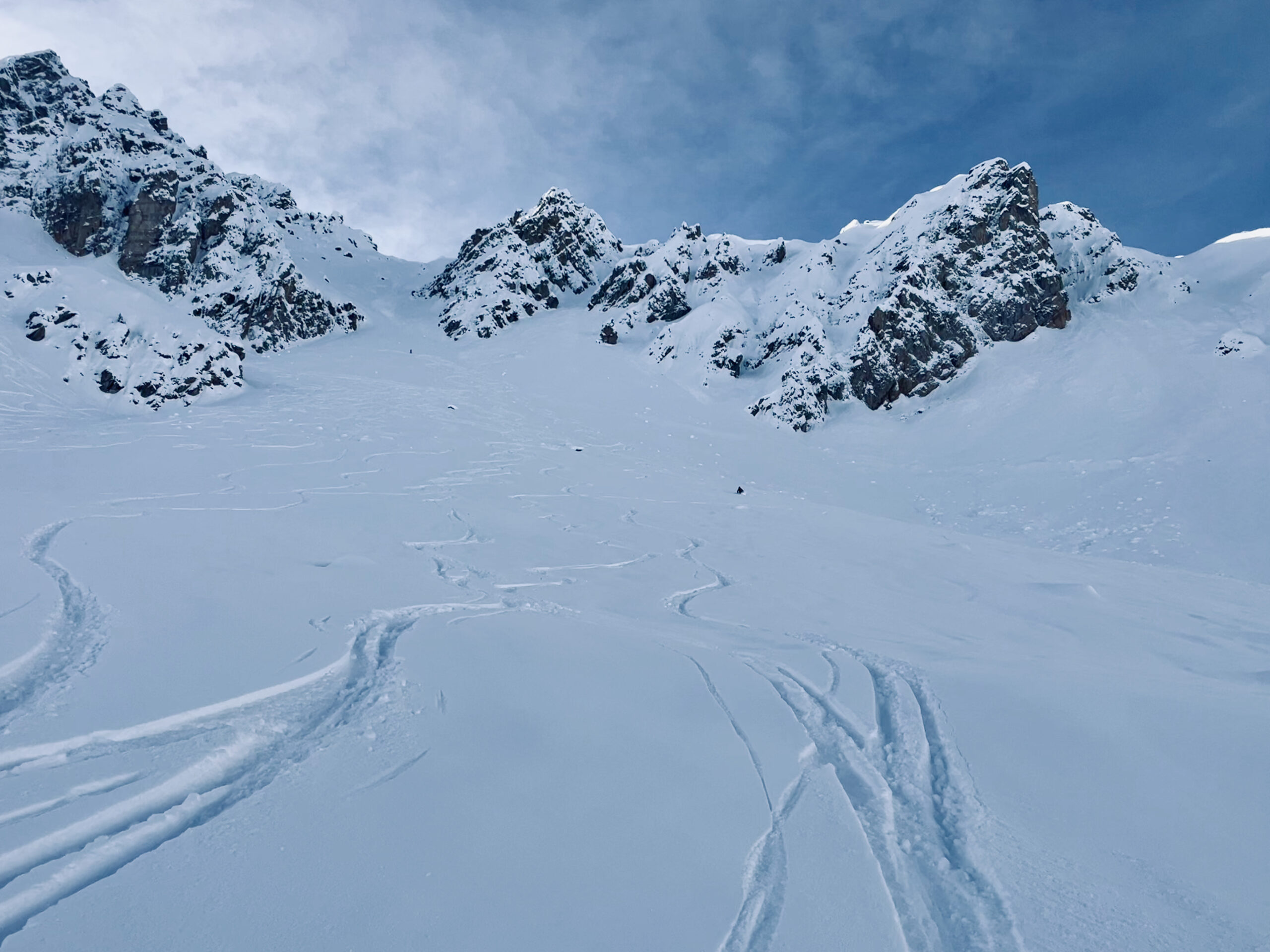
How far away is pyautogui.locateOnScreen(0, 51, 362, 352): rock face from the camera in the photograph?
41406 millimetres

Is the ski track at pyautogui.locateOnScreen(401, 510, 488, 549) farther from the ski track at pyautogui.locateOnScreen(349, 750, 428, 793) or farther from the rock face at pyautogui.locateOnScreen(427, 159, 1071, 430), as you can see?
the rock face at pyautogui.locateOnScreen(427, 159, 1071, 430)

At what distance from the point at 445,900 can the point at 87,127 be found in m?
71.3

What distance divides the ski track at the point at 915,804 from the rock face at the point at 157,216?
43.9 meters

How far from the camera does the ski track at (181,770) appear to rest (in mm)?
2320

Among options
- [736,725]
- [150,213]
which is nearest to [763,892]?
[736,725]

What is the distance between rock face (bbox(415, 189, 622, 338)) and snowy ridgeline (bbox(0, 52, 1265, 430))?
23 cm

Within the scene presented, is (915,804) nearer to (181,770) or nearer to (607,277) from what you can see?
(181,770)

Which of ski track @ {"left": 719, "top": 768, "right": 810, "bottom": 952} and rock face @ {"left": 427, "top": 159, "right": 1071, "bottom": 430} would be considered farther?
rock face @ {"left": 427, "top": 159, "right": 1071, "bottom": 430}

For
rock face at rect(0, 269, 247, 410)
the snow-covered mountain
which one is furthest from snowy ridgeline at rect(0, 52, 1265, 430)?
the snow-covered mountain

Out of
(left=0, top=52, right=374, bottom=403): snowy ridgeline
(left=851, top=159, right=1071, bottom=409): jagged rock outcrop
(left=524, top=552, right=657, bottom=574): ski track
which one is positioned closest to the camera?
(left=524, top=552, right=657, bottom=574): ski track

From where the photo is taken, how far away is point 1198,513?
15289 mm

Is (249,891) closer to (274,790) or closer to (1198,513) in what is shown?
(274,790)

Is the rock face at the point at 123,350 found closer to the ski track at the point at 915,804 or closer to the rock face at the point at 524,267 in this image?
the rock face at the point at 524,267

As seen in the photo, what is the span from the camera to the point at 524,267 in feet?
169
